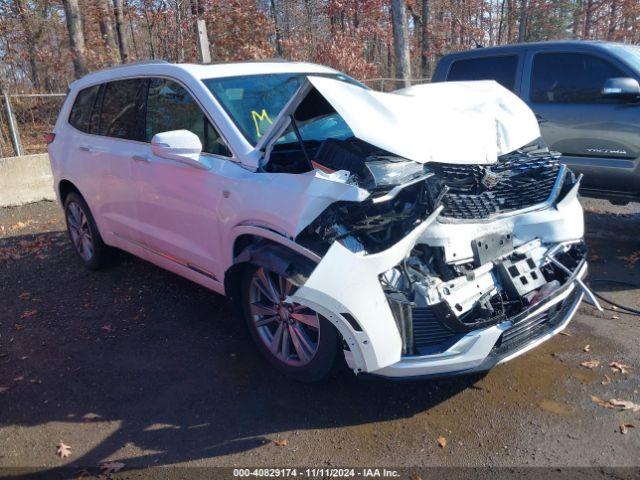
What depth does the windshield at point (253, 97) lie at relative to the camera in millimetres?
3938

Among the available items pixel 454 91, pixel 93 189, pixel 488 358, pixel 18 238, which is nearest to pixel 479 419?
pixel 488 358

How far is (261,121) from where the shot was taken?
4016 millimetres

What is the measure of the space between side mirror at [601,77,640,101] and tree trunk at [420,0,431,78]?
2264cm

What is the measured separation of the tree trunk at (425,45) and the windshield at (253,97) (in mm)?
24550

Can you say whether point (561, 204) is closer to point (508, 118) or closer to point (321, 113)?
point (508, 118)

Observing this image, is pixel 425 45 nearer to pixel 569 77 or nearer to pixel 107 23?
pixel 107 23

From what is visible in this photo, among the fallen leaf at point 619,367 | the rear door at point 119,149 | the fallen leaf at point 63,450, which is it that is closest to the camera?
the fallen leaf at point 63,450

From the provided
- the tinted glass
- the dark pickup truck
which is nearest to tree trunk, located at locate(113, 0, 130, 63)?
the tinted glass

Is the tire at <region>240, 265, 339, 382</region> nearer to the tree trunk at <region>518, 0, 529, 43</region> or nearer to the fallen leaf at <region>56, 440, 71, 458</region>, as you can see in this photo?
the fallen leaf at <region>56, 440, 71, 458</region>

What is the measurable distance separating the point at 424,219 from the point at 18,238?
6.57m

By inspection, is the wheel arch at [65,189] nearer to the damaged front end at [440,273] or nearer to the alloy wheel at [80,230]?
the alloy wheel at [80,230]

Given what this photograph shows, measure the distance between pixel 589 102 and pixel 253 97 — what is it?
13.2ft

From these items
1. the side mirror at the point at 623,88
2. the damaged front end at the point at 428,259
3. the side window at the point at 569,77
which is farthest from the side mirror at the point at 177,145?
the side window at the point at 569,77

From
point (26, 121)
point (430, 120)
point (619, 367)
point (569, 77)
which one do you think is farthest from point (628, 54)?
point (26, 121)
